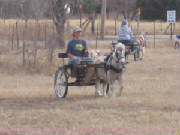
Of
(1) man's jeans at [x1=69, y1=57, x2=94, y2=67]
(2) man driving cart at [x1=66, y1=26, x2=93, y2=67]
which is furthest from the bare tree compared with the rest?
(1) man's jeans at [x1=69, y1=57, x2=94, y2=67]

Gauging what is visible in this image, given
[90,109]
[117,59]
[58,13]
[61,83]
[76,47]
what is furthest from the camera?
[58,13]

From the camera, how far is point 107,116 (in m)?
11.2

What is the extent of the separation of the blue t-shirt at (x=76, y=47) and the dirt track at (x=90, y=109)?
1.23 metres

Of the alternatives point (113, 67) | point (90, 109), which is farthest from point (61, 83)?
point (90, 109)

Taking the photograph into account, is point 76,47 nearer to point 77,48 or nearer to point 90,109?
point 77,48

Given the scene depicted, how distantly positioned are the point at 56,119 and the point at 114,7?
223ft

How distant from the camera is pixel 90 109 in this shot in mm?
12117

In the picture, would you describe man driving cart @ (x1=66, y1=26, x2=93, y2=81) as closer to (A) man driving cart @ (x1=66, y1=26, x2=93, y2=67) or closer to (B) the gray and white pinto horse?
(A) man driving cart @ (x1=66, y1=26, x2=93, y2=67)

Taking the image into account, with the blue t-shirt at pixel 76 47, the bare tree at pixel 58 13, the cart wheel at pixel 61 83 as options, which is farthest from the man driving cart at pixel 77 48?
the bare tree at pixel 58 13

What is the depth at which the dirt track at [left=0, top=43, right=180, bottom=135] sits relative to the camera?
32.9 ft

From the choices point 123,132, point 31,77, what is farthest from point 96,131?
point 31,77

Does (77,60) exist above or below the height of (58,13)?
below

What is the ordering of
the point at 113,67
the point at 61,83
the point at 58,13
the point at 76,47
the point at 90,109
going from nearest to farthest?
1. the point at 90,109
2. the point at 113,67
3. the point at 76,47
4. the point at 61,83
5. the point at 58,13

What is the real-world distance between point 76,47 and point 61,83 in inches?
41.9
